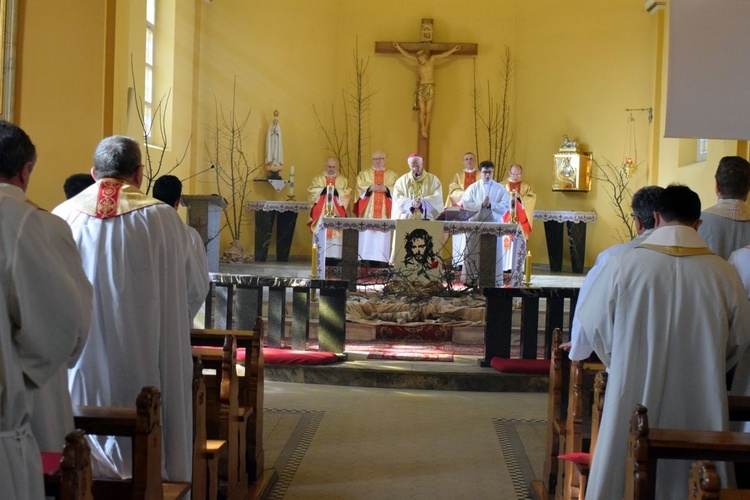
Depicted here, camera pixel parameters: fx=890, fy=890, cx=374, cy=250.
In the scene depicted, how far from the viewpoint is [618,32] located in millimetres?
14680

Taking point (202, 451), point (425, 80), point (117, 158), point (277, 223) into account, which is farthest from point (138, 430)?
point (425, 80)

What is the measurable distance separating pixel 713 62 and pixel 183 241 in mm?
3359

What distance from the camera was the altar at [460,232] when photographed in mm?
10492

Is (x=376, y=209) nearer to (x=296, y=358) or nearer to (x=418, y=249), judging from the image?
(x=418, y=249)

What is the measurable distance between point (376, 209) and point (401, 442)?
24.6ft

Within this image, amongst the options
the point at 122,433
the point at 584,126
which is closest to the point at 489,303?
the point at 122,433

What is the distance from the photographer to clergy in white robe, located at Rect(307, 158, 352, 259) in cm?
1219

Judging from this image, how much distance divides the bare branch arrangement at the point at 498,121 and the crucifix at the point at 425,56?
634 mm

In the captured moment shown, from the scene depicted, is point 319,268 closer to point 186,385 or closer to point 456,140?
point 456,140

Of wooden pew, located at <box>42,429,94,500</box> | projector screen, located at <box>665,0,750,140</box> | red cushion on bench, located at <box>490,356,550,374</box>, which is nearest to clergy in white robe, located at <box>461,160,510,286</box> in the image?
red cushion on bench, located at <box>490,356,550,374</box>

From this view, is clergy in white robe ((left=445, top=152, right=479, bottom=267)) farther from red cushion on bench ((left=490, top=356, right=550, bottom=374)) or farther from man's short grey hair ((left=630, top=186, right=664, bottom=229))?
man's short grey hair ((left=630, top=186, right=664, bottom=229))

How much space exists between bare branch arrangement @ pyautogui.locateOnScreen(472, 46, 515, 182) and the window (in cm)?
539

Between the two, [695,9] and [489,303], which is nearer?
→ [695,9]

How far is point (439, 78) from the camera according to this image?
15.3m
